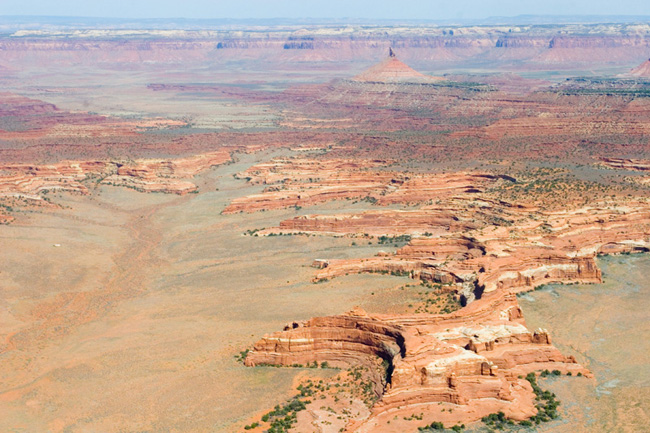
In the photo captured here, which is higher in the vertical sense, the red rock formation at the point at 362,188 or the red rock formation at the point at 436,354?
the red rock formation at the point at 362,188

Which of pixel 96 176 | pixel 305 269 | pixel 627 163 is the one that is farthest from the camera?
pixel 96 176

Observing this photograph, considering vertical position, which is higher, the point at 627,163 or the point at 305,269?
the point at 627,163

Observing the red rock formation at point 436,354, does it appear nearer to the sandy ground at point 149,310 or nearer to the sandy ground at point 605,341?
the sandy ground at point 605,341

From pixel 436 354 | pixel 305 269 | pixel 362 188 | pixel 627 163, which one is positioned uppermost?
pixel 627 163

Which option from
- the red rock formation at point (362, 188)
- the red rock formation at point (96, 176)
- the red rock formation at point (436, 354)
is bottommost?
the red rock formation at point (436, 354)

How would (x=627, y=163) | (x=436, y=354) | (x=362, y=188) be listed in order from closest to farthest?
(x=436, y=354), (x=362, y=188), (x=627, y=163)

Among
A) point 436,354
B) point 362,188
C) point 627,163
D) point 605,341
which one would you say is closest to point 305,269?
point 605,341

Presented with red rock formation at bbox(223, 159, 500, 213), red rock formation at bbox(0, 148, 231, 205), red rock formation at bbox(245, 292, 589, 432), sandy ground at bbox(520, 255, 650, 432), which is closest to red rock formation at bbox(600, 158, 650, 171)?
red rock formation at bbox(223, 159, 500, 213)

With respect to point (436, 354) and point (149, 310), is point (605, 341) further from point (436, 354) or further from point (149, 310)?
point (149, 310)

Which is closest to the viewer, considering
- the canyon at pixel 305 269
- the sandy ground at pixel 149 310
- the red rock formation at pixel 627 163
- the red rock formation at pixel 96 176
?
the canyon at pixel 305 269

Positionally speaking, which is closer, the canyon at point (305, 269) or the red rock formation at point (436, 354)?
the red rock formation at point (436, 354)

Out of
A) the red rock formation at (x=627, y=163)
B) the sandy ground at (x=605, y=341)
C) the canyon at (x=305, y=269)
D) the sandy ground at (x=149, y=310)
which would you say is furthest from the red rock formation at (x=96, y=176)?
the sandy ground at (x=605, y=341)

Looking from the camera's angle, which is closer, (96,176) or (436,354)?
(436,354)
